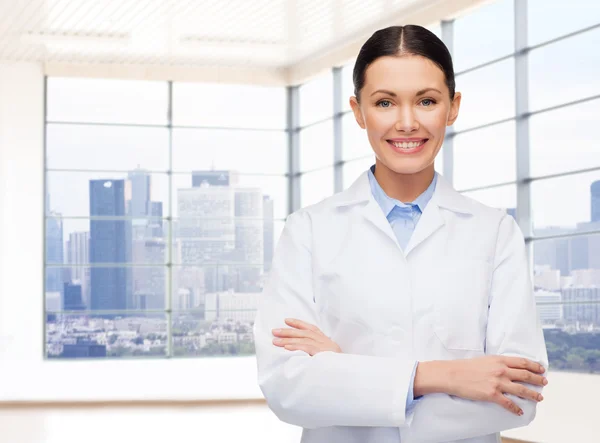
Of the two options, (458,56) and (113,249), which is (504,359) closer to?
(458,56)

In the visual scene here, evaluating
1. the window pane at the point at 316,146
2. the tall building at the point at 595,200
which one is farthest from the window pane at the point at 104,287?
the tall building at the point at 595,200

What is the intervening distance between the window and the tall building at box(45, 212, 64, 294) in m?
Answer: 0.01

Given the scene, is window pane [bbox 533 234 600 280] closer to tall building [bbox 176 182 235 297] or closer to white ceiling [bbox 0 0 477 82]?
white ceiling [bbox 0 0 477 82]

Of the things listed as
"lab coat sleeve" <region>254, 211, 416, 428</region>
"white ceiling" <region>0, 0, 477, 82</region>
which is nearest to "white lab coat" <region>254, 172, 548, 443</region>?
"lab coat sleeve" <region>254, 211, 416, 428</region>

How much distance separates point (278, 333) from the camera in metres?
1.88

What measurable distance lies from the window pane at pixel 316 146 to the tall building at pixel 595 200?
5190mm

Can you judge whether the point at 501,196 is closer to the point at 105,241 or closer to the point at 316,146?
the point at 316,146

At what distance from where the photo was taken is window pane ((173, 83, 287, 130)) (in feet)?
46.2

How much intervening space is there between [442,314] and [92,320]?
12716 millimetres

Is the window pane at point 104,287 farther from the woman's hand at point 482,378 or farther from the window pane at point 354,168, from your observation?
the woman's hand at point 482,378

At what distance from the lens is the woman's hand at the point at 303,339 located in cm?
182

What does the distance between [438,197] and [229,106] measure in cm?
1254

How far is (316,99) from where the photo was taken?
14.2m

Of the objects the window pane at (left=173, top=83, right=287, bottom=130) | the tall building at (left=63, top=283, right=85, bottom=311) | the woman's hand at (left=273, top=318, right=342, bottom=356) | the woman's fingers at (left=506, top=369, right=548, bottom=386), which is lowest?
the tall building at (left=63, top=283, right=85, bottom=311)
